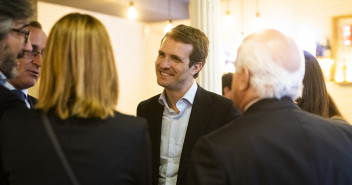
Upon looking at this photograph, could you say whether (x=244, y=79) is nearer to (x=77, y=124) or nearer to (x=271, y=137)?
(x=271, y=137)

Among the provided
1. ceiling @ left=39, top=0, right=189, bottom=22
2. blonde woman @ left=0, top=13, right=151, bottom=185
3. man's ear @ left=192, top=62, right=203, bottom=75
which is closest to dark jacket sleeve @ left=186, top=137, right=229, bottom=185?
blonde woman @ left=0, top=13, right=151, bottom=185

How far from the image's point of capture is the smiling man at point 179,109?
2172 millimetres

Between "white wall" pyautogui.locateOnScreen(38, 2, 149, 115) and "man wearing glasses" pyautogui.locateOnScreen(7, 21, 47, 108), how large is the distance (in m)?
6.29

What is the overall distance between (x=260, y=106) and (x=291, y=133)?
0.15m

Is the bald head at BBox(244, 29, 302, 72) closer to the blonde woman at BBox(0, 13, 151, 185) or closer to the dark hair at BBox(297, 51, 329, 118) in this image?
the blonde woman at BBox(0, 13, 151, 185)

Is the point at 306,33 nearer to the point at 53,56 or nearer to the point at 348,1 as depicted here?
the point at 348,1

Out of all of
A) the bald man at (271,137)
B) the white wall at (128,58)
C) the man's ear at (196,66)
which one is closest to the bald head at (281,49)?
the bald man at (271,137)

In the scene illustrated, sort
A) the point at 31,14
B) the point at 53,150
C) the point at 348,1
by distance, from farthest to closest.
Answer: the point at 348,1 < the point at 31,14 < the point at 53,150

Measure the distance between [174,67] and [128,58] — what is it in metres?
7.24

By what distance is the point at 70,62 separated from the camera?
4.38ft

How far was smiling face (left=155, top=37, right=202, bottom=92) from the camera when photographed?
237 cm

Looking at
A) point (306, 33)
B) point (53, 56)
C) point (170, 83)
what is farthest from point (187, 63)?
point (306, 33)

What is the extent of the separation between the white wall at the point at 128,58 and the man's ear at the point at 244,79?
7554 millimetres

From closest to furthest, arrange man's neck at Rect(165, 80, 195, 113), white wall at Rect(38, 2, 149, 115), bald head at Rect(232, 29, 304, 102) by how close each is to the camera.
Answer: bald head at Rect(232, 29, 304, 102) < man's neck at Rect(165, 80, 195, 113) < white wall at Rect(38, 2, 149, 115)
